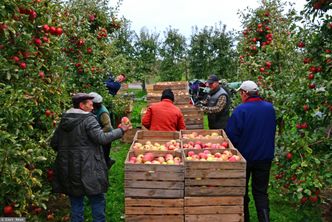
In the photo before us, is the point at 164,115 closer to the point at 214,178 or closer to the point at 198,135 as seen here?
the point at 198,135

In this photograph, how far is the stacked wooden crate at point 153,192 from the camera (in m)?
4.68

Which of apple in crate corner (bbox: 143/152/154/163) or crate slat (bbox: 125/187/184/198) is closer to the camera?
crate slat (bbox: 125/187/184/198)

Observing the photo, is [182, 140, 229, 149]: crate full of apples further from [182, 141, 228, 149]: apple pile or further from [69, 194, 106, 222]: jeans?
[69, 194, 106, 222]: jeans

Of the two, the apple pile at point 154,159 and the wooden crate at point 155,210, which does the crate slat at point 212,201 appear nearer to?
the wooden crate at point 155,210

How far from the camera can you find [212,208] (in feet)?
15.4

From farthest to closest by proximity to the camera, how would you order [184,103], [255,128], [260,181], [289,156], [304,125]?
[184,103] → [260,181] → [255,128] → [304,125] → [289,156]

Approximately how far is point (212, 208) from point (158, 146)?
5.04 ft

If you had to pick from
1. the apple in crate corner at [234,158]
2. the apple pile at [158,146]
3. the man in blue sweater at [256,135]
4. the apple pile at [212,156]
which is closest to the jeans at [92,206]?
the apple pile at [158,146]

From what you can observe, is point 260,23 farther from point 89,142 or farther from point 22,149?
point 22,149

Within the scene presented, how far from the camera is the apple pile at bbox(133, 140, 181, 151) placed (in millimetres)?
5809

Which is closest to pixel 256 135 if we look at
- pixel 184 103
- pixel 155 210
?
pixel 155 210

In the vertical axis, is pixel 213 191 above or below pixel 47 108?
below

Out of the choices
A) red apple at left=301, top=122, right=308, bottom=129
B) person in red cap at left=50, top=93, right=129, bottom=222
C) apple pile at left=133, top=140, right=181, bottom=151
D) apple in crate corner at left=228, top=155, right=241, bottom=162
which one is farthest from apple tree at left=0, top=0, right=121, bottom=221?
red apple at left=301, top=122, right=308, bottom=129

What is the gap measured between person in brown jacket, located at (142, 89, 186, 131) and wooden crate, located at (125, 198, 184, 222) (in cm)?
216
